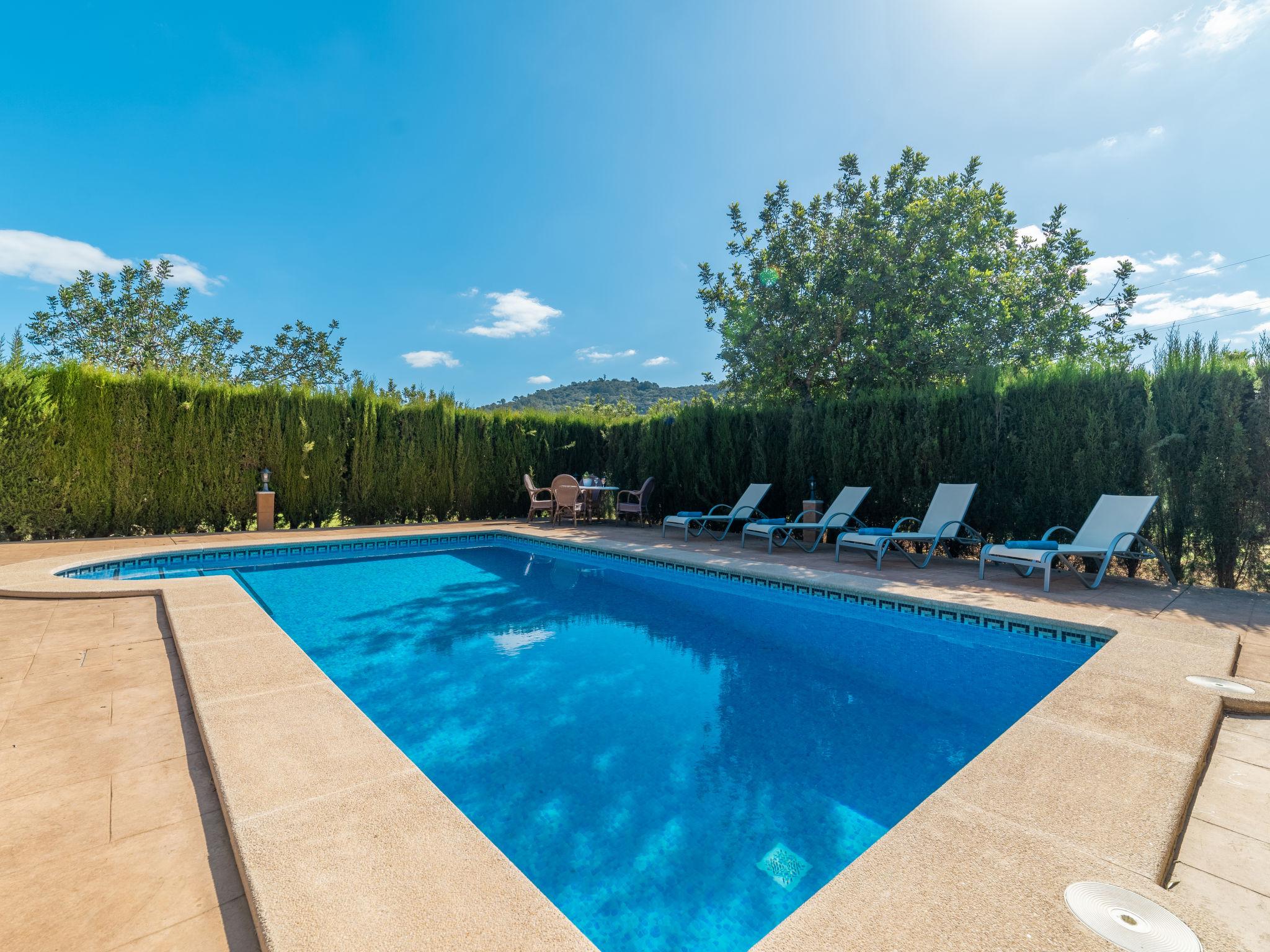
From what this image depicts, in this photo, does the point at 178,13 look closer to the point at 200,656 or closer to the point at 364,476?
the point at 364,476

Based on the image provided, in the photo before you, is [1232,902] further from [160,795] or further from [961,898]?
[160,795]

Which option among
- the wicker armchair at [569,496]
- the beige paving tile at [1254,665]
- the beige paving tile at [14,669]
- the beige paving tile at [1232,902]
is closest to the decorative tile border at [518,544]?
the beige paving tile at [1254,665]

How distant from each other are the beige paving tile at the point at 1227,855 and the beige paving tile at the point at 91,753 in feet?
11.0

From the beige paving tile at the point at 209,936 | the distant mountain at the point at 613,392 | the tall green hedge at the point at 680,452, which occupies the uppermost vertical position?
the distant mountain at the point at 613,392

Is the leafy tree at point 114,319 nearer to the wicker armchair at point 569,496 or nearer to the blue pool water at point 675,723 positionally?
the wicker armchair at point 569,496

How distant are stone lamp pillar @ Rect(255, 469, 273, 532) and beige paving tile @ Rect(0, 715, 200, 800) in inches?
338

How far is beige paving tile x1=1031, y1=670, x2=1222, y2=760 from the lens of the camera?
2229mm

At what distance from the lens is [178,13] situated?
11188 millimetres

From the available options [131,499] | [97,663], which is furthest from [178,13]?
[97,663]

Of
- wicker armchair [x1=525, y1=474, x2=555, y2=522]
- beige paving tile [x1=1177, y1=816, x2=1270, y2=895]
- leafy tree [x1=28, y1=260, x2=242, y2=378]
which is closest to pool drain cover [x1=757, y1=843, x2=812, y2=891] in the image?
beige paving tile [x1=1177, y1=816, x2=1270, y2=895]

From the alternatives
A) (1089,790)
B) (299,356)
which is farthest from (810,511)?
(299,356)

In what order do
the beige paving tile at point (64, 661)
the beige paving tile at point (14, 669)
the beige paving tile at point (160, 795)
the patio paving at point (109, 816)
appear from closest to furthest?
the patio paving at point (109, 816) → the beige paving tile at point (160, 795) → the beige paving tile at point (14, 669) → the beige paving tile at point (64, 661)

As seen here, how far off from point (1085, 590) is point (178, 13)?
17485 mm

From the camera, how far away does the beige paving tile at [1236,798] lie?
180cm
